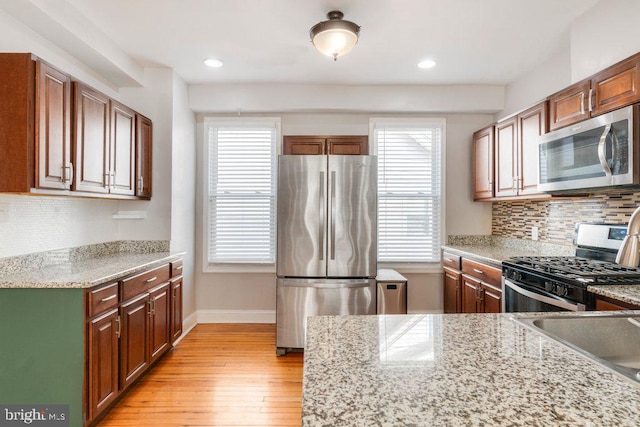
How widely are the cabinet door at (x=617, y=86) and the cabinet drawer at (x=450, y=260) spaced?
5.81 feet

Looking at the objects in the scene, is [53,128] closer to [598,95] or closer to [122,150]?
[122,150]

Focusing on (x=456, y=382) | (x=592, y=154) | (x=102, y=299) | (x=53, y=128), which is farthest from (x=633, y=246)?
(x=53, y=128)

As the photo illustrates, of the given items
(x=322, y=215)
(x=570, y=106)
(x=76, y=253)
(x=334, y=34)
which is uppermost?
(x=334, y=34)

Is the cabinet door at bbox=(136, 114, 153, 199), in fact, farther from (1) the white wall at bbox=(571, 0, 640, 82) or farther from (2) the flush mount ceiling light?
(1) the white wall at bbox=(571, 0, 640, 82)

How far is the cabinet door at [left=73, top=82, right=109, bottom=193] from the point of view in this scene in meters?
2.43

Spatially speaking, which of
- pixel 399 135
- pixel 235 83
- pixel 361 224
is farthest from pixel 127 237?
pixel 399 135

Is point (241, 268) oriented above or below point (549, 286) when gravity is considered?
below

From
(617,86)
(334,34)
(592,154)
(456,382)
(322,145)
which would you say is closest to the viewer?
(456,382)

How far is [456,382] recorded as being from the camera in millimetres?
802

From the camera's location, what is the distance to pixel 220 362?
10.2 ft

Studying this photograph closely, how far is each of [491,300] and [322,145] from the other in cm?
231

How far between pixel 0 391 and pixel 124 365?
61cm

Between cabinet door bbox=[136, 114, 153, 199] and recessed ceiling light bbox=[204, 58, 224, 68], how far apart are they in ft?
2.53

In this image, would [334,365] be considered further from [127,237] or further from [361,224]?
[127,237]
